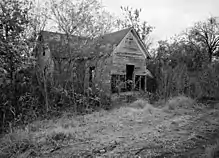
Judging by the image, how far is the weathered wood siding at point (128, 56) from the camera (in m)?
13.2

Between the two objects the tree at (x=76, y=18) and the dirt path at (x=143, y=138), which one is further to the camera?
the tree at (x=76, y=18)

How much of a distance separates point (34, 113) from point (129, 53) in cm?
862

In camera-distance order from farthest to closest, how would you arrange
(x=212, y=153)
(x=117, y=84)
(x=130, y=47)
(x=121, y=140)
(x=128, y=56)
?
(x=130, y=47) < (x=128, y=56) < (x=117, y=84) < (x=121, y=140) < (x=212, y=153)

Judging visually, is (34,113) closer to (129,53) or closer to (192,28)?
(129,53)

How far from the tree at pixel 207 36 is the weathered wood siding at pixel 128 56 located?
14324mm

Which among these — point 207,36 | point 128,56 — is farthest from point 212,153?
point 207,36

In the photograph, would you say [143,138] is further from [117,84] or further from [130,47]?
[130,47]

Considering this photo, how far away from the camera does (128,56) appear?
45.6ft

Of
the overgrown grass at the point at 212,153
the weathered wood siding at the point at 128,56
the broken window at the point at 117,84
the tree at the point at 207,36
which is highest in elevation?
the tree at the point at 207,36

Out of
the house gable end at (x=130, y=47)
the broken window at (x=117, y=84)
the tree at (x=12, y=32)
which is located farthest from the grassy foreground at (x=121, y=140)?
the house gable end at (x=130, y=47)

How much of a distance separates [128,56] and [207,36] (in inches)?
672

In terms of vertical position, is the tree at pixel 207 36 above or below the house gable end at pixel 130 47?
above

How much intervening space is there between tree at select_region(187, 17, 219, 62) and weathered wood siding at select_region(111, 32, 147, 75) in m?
14.3

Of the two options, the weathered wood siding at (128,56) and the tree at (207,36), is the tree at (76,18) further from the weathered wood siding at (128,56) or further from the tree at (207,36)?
the tree at (207,36)
